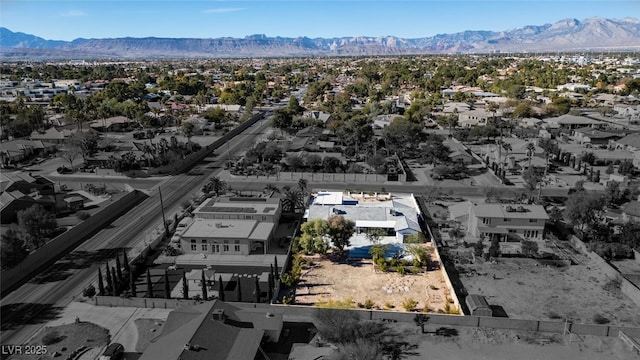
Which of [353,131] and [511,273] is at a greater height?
[353,131]

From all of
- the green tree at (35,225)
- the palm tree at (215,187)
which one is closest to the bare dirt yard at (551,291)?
the palm tree at (215,187)

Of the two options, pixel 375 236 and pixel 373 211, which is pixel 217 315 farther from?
pixel 373 211

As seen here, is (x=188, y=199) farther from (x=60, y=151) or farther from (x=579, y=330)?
(x=579, y=330)

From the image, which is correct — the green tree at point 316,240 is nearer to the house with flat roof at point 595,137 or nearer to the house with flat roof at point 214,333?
the house with flat roof at point 214,333

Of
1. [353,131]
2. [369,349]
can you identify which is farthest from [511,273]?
[353,131]

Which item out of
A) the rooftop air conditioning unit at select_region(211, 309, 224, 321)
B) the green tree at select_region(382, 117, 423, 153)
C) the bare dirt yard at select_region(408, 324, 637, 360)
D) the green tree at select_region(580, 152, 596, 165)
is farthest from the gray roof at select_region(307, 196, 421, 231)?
the green tree at select_region(580, 152, 596, 165)
